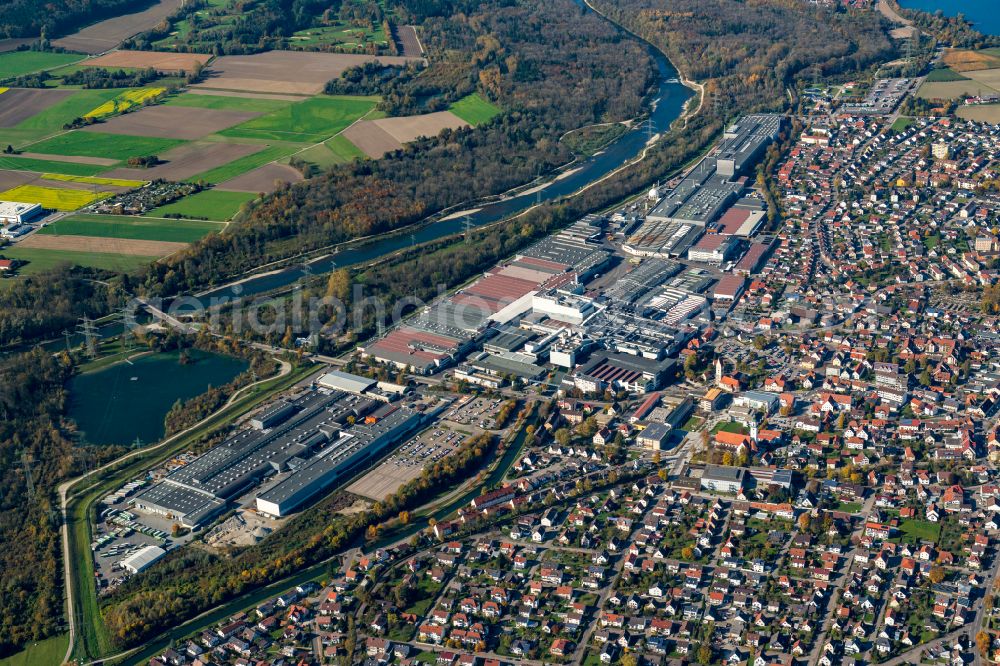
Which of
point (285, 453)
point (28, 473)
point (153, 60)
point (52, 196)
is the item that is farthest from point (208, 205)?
point (153, 60)

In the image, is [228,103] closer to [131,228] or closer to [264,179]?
[264,179]

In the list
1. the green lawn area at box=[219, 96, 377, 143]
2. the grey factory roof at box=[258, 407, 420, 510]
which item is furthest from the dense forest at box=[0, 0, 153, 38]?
the grey factory roof at box=[258, 407, 420, 510]

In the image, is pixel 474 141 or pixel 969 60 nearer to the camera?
pixel 474 141

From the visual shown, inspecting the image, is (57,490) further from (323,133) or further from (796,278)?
(323,133)

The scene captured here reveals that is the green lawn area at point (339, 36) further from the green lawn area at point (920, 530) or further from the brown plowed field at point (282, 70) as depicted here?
the green lawn area at point (920, 530)

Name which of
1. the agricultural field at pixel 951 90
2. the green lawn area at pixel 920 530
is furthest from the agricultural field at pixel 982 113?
the green lawn area at pixel 920 530

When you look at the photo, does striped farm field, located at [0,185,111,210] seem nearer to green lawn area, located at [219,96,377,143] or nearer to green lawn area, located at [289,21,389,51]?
green lawn area, located at [219,96,377,143]

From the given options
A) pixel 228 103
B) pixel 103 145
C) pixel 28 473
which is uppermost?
pixel 228 103
